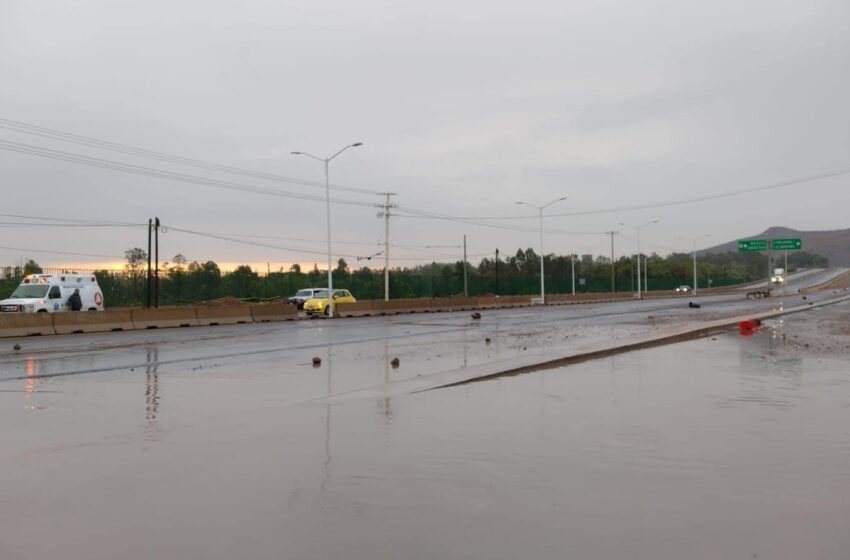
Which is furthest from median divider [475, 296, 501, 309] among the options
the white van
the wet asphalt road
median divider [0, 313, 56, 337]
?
the wet asphalt road

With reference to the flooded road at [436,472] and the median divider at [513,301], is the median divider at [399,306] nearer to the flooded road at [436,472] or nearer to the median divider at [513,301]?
the median divider at [513,301]

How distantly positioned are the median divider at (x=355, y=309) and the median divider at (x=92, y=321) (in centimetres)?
1564

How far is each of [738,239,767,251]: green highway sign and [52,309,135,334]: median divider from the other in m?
92.5

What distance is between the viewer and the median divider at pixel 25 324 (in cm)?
3033

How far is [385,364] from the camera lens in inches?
719

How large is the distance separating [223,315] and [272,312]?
12.0 feet

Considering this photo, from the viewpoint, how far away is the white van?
35.4m

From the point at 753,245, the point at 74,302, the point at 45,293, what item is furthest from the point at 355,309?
the point at 753,245

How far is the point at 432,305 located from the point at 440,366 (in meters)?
41.2

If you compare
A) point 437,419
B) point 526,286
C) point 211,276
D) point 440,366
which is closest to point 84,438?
point 437,419

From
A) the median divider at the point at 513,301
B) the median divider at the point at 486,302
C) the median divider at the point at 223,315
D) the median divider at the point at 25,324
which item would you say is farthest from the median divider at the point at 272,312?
the median divider at the point at 513,301

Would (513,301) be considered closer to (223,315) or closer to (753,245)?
(223,315)

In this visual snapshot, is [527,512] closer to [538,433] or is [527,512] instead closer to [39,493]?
[538,433]

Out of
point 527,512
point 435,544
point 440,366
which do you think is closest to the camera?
point 435,544
